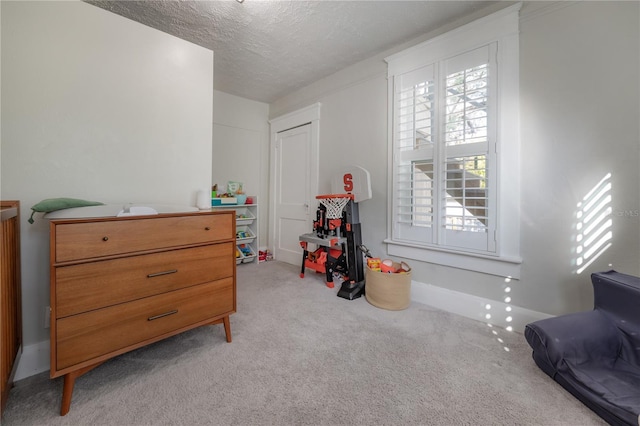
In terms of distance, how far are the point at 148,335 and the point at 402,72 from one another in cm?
301

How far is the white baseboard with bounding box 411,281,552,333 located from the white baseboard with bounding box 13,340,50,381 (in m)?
2.77

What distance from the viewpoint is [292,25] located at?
2293mm

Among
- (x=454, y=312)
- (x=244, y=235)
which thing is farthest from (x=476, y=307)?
(x=244, y=235)

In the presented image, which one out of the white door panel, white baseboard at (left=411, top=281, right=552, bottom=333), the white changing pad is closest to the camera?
the white changing pad

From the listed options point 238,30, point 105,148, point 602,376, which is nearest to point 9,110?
point 105,148

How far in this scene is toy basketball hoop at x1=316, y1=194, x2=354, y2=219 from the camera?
2.73 m

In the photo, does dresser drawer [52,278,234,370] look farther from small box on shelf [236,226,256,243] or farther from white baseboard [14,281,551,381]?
small box on shelf [236,226,256,243]

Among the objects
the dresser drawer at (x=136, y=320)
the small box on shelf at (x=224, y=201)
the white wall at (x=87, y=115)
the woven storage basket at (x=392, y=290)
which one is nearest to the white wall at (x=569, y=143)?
the woven storage basket at (x=392, y=290)

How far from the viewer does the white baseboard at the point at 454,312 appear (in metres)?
1.46

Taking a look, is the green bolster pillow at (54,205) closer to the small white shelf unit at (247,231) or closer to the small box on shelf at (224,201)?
the small box on shelf at (224,201)

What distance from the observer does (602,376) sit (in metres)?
1.26

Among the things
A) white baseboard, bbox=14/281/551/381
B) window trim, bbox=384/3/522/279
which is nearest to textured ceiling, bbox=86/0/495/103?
window trim, bbox=384/3/522/279

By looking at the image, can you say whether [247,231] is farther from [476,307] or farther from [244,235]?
[476,307]

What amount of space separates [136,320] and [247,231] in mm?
2643
